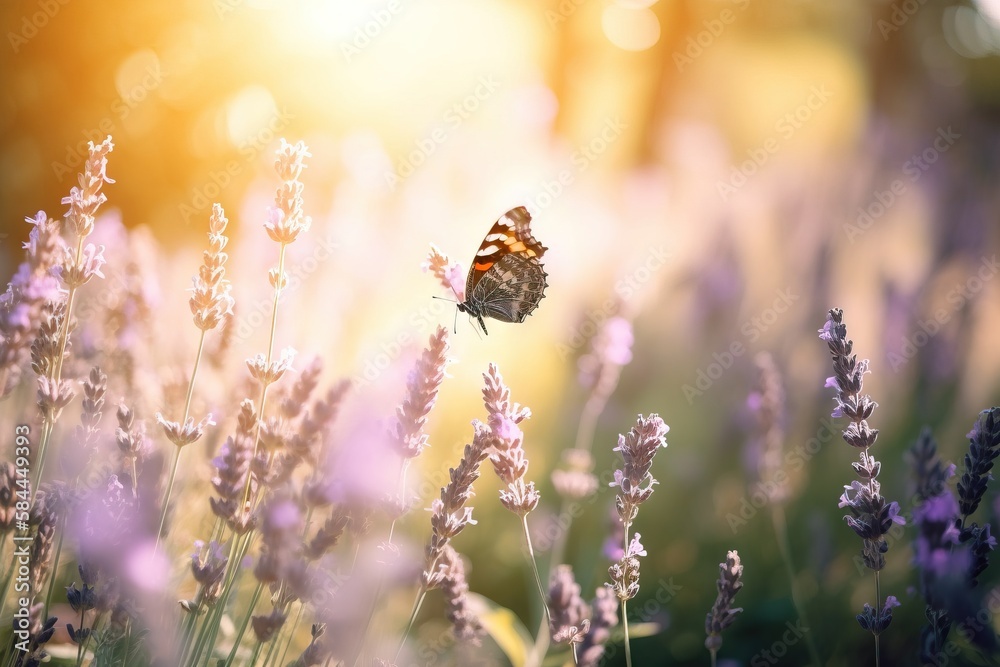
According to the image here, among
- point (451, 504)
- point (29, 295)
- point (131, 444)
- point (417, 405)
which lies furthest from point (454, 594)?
point (29, 295)

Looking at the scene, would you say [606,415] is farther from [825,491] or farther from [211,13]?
[211,13]

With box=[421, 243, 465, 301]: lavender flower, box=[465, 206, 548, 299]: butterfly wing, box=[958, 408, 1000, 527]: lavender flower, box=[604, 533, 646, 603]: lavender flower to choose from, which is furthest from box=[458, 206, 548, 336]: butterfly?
box=[958, 408, 1000, 527]: lavender flower

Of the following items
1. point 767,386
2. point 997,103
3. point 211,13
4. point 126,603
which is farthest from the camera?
point 997,103

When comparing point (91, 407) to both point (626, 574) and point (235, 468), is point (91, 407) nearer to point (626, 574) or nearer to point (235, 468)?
point (235, 468)

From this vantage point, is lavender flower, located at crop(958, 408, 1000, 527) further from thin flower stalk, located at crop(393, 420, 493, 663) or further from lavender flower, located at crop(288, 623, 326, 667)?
lavender flower, located at crop(288, 623, 326, 667)

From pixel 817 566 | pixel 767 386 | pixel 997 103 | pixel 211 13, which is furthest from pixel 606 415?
pixel 997 103

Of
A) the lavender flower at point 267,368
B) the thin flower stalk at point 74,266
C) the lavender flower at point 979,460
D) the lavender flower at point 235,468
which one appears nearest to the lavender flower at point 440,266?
the lavender flower at point 267,368
